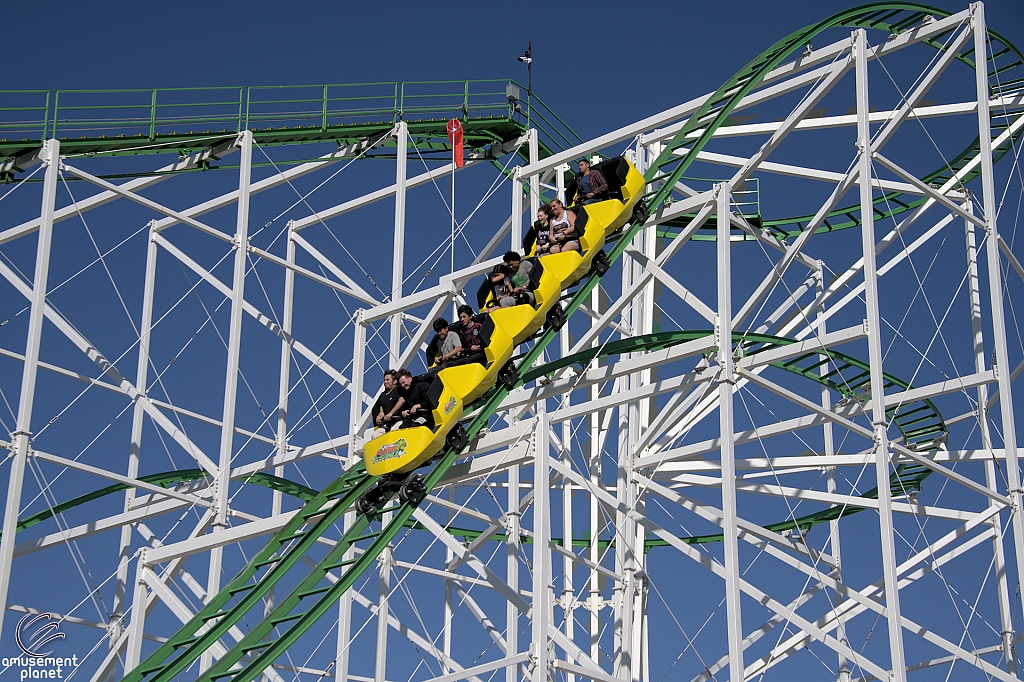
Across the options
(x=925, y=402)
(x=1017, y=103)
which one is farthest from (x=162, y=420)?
(x=1017, y=103)

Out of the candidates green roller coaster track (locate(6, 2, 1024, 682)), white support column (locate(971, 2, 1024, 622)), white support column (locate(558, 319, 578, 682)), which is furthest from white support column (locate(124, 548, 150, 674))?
white support column (locate(971, 2, 1024, 622))

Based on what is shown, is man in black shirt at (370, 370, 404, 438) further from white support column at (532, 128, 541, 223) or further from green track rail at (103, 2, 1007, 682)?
white support column at (532, 128, 541, 223)

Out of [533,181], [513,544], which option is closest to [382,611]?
[513,544]

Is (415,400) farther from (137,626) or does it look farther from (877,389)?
(877,389)

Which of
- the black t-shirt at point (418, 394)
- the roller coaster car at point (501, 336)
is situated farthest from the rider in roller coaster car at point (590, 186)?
the black t-shirt at point (418, 394)

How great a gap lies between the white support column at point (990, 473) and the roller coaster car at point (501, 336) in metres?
3.41

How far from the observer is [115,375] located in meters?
16.2

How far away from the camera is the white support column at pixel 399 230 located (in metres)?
16.1

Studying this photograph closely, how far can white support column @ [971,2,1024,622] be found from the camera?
12734 millimetres

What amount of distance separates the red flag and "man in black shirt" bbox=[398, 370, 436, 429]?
595 cm

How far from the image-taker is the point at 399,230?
17109 millimetres

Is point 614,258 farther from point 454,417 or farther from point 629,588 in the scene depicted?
point 629,588

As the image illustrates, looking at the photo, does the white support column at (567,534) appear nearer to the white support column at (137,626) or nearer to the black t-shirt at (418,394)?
the black t-shirt at (418,394)

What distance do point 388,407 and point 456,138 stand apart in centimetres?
636
